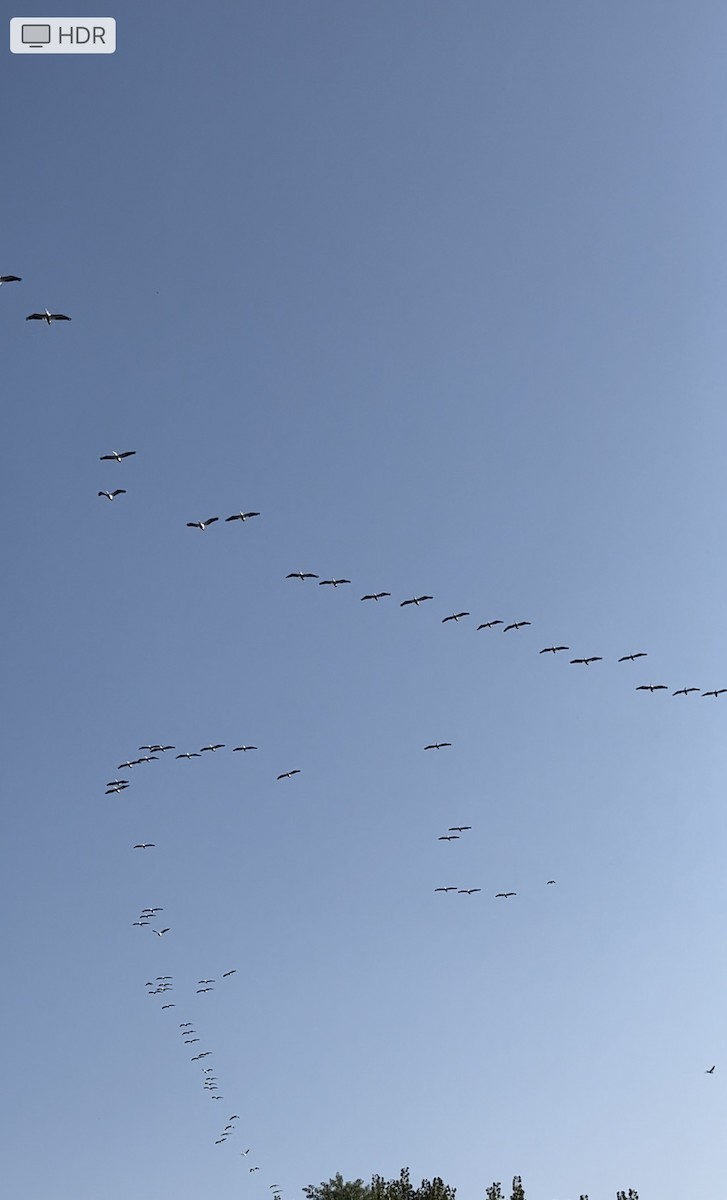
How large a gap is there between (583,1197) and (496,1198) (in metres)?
9.49

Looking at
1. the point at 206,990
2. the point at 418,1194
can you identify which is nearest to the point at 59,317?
the point at 206,990

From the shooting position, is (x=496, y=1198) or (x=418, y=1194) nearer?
(x=496, y=1198)

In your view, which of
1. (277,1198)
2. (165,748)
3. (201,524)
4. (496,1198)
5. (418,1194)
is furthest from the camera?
(277,1198)

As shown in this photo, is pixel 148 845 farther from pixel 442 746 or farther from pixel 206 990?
pixel 442 746

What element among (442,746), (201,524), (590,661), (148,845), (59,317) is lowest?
(148,845)

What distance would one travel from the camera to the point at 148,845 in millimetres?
114938

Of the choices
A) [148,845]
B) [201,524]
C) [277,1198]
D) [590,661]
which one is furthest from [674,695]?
[277,1198]

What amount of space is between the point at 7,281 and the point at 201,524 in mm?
25373

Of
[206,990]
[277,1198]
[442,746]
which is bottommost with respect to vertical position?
[277,1198]

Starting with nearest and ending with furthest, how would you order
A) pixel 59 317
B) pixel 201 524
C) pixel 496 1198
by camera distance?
pixel 59 317 < pixel 201 524 < pixel 496 1198

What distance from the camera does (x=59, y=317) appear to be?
234 ft

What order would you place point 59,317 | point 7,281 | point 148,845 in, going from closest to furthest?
1. point 7,281
2. point 59,317
3. point 148,845

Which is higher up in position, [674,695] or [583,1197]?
[674,695]

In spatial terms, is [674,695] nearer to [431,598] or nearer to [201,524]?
[431,598]
